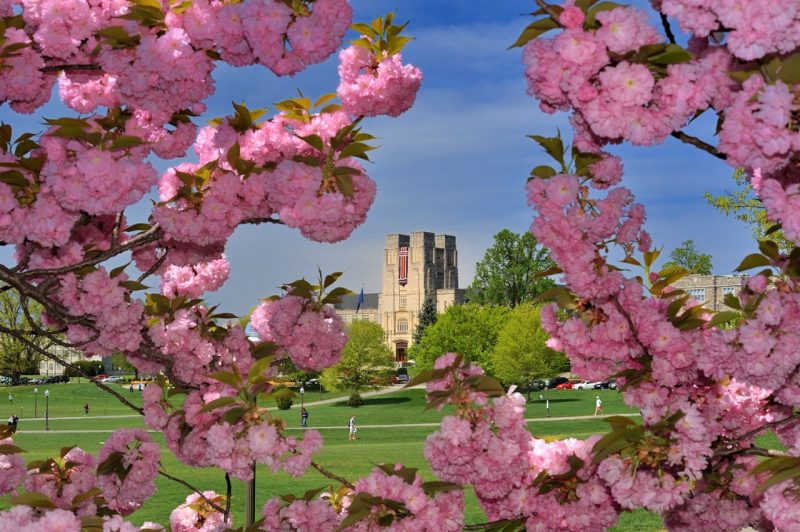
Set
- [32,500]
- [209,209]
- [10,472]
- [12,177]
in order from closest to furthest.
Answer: [32,500], [12,177], [209,209], [10,472]

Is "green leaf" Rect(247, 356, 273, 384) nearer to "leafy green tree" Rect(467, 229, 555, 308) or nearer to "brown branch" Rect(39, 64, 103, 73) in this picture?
"brown branch" Rect(39, 64, 103, 73)

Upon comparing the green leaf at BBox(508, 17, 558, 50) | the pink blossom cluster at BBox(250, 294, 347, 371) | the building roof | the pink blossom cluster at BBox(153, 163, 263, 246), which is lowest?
the pink blossom cluster at BBox(250, 294, 347, 371)

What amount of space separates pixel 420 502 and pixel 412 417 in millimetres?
48209

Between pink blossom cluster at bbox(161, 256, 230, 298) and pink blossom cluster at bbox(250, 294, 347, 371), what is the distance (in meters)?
0.60

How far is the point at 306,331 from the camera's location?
15.6ft

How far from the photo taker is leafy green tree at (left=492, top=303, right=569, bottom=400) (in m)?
55.5

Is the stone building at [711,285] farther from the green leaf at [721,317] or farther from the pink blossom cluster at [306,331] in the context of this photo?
the green leaf at [721,317]

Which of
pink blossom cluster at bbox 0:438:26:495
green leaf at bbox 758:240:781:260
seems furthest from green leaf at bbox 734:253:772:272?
pink blossom cluster at bbox 0:438:26:495

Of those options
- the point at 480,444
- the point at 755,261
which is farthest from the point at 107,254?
the point at 755,261

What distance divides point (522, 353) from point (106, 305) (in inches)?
2069

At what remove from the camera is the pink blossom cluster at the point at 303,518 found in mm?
4070

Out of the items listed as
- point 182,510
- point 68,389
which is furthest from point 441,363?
point 68,389

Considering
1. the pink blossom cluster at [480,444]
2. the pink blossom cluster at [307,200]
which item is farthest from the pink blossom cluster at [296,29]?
the pink blossom cluster at [480,444]

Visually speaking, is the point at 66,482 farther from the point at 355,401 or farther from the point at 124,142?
the point at 355,401
